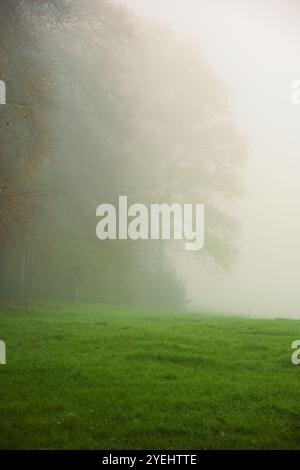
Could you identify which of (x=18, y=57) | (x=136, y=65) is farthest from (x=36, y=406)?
(x=136, y=65)

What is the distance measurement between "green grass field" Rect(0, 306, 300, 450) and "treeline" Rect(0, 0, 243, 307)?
887cm

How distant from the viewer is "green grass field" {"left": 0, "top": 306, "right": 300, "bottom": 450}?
7.71 metres

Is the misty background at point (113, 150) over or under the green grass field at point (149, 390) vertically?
over

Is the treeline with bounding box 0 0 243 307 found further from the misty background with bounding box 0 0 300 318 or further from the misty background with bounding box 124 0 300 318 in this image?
the misty background with bounding box 124 0 300 318

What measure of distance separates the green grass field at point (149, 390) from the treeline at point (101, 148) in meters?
8.87

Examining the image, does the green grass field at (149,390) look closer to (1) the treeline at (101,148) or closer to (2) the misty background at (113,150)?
(1) the treeline at (101,148)

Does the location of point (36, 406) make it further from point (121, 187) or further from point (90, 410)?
point (121, 187)

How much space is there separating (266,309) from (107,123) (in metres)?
24.2

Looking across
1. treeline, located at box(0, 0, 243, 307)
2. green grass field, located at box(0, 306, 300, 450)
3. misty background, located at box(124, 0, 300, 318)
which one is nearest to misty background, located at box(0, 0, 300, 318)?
treeline, located at box(0, 0, 243, 307)

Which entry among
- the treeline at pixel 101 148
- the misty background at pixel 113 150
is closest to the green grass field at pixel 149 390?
the treeline at pixel 101 148

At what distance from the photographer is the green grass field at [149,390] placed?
7.71 metres

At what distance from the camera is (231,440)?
757 cm

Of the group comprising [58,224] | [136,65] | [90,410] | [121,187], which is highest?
[136,65]

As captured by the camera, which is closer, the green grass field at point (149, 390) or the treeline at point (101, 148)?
the green grass field at point (149, 390)
